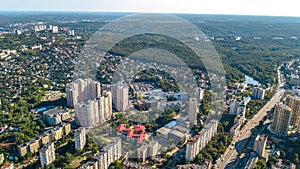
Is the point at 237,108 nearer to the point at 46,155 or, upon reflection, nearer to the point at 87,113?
the point at 87,113

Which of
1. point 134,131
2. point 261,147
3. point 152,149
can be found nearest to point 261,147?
point 261,147

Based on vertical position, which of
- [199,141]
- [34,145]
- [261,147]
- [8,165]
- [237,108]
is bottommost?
[8,165]

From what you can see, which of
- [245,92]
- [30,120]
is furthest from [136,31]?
[30,120]

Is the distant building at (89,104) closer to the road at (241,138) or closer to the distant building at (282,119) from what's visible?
the road at (241,138)

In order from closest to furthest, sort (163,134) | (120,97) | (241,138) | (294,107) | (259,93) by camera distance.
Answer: (163,134), (241,138), (294,107), (120,97), (259,93)

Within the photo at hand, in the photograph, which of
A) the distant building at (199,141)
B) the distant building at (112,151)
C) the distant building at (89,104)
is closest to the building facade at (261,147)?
the distant building at (199,141)

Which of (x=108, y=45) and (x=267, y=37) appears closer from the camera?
(x=108, y=45)

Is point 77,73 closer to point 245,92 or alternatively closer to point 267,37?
point 245,92

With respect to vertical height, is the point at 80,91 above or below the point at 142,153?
above
